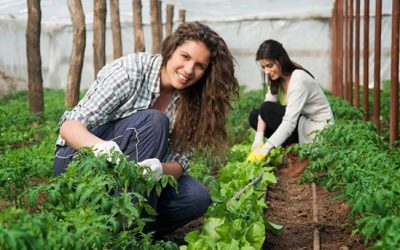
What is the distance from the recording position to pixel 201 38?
4.09 metres

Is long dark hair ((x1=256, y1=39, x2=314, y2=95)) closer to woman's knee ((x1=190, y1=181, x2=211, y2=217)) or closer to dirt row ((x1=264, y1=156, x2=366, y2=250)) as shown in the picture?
dirt row ((x1=264, y1=156, x2=366, y2=250))

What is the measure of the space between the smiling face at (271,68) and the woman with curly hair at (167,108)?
2.81 m

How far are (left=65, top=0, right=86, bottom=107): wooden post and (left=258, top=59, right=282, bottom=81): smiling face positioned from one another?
14.6ft

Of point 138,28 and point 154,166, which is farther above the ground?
point 138,28

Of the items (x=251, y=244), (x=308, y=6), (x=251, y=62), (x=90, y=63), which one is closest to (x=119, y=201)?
(x=251, y=244)

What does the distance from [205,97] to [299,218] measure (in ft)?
6.78

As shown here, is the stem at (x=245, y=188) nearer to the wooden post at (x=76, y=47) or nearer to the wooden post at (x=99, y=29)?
the wooden post at (x=76, y=47)

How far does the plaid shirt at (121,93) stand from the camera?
4020 mm

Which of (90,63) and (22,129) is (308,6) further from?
(22,129)

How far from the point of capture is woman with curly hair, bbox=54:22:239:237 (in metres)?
4.04

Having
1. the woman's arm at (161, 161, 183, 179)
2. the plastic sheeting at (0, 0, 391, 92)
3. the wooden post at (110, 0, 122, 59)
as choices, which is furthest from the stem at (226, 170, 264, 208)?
the plastic sheeting at (0, 0, 391, 92)

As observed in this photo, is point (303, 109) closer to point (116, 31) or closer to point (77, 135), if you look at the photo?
point (77, 135)

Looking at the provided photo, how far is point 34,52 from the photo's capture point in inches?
434

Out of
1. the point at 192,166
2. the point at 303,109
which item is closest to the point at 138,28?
the point at 303,109
